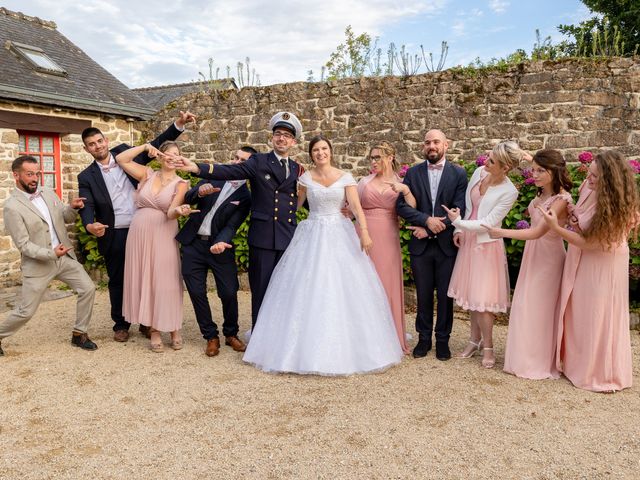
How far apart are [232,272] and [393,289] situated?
61.0 inches

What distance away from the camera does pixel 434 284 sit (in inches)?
194

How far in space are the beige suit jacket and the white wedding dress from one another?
209cm

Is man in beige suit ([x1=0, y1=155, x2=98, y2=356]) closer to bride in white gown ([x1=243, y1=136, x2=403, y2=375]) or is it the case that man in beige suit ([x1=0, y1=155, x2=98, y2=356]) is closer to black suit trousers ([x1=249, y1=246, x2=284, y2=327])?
black suit trousers ([x1=249, y1=246, x2=284, y2=327])

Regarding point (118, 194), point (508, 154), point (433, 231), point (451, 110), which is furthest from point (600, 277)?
point (451, 110)

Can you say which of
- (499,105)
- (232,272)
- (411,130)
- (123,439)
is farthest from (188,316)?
(499,105)

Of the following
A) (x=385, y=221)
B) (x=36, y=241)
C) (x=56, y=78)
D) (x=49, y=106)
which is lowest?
(x=36, y=241)

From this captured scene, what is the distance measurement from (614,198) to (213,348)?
3580 mm

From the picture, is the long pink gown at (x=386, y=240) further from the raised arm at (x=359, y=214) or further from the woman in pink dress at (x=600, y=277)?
the woman in pink dress at (x=600, y=277)

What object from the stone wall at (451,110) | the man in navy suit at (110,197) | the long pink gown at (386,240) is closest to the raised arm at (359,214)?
the long pink gown at (386,240)

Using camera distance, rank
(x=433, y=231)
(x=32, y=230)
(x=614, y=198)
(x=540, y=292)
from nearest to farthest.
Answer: (x=614, y=198), (x=540, y=292), (x=433, y=231), (x=32, y=230)

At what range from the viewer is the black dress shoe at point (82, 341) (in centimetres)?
525

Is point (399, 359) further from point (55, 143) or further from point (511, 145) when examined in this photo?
point (55, 143)

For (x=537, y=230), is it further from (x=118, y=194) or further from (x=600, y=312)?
(x=118, y=194)

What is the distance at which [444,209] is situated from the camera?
4.64 metres
